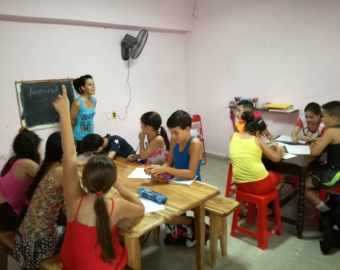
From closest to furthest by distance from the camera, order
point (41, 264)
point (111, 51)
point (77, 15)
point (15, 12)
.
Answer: point (41, 264) → point (15, 12) → point (77, 15) → point (111, 51)

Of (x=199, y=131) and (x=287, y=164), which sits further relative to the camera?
(x=199, y=131)

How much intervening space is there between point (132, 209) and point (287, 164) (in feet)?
4.76

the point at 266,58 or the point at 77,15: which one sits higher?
the point at 77,15

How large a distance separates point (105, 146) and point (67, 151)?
4.55 feet

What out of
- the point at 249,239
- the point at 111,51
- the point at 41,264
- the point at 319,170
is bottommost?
the point at 249,239

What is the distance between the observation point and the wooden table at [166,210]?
138 cm

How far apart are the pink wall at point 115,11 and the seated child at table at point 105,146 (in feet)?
4.55

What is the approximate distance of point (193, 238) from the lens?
89.0 inches

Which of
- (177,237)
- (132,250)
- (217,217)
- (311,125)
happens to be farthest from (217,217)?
(311,125)

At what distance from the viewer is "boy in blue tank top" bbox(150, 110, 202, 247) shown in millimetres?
1905

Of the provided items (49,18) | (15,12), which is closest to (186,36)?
(49,18)

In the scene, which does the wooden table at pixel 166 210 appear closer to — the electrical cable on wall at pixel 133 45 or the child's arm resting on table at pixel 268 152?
the child's arm resting on table at pixel 268 152

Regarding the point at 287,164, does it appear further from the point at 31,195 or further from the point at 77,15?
the point at 77,15

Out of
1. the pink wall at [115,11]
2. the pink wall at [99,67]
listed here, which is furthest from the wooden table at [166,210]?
the pink wall at [115,11]
